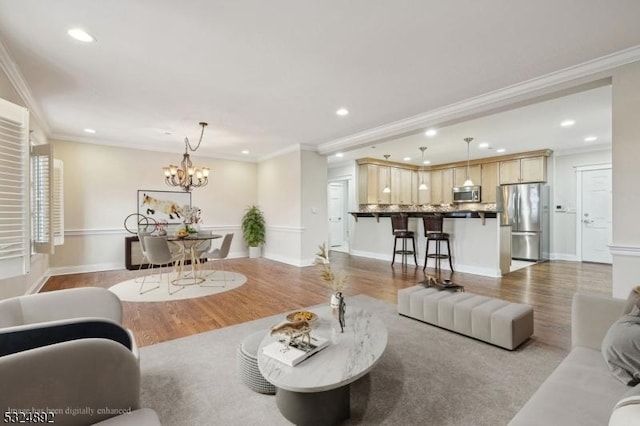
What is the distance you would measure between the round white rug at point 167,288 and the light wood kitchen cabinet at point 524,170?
6.84 m

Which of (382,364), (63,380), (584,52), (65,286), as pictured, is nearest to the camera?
(63,380)

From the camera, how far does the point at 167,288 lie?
441cm

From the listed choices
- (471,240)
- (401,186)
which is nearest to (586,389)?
(471,240)

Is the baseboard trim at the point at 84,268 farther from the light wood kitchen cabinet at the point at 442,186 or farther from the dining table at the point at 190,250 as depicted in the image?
the light wood kitchen cabinet at the point at 442,186

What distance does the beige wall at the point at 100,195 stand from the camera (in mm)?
5457

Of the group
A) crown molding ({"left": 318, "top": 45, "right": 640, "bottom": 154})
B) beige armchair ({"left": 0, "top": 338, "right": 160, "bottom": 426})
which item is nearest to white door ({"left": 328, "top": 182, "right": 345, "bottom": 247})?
crown molding ({"left": 318, "top": 45, "right": 640, "bottom": 154})

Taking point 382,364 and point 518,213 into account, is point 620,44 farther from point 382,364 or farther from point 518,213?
point 518,213

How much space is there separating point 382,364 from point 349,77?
273cm

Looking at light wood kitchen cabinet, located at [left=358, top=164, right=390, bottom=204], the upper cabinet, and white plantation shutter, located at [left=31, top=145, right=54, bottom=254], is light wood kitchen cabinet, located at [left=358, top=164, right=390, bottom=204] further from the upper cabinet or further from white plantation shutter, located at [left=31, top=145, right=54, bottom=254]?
white plantation shutter, located at [left=31, top=145, right=54, bottom=254]

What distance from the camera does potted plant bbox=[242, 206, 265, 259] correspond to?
7086mm

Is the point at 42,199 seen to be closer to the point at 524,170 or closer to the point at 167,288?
the point at 167,288

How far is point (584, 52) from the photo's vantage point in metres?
2.60

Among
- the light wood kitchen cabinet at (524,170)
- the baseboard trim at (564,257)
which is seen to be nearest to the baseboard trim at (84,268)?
the light wood kitchen cabinet at (524,170)

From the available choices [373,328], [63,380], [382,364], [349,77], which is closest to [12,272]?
[63,380]
